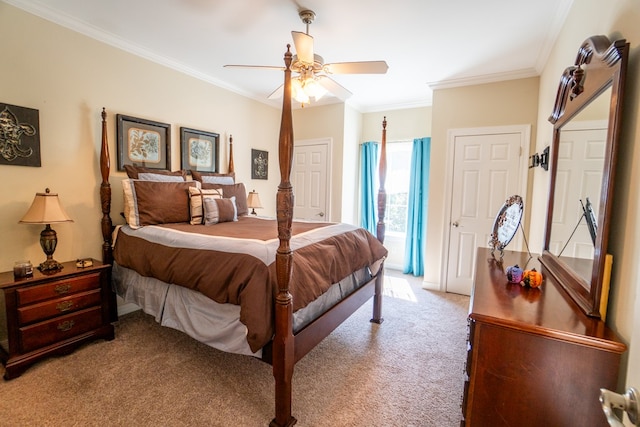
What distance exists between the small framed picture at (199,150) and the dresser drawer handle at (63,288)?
5.44ft

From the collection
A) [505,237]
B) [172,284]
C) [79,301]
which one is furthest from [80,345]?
[505,237]

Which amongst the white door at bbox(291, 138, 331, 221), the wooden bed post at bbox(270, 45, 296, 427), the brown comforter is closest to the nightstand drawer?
the brown comforter

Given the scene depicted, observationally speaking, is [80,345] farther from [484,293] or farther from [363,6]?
[363,6]

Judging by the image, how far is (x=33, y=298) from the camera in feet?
6.68

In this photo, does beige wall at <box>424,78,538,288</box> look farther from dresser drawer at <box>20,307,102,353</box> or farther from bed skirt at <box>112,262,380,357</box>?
dresser drawer at <box>20,307,102,353</box>

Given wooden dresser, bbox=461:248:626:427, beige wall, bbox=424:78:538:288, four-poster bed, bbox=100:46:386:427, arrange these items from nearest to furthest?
wooden dresser, bbox=461:248:626:427 → four-poster bed, bbox=100:46:386:427 → beige wall, bbox=424:78:538:288

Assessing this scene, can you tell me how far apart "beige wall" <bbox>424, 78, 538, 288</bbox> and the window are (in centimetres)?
87

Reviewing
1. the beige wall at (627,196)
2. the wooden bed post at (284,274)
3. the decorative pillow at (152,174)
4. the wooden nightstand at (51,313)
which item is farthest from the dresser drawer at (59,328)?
the beige wall at (627,196)

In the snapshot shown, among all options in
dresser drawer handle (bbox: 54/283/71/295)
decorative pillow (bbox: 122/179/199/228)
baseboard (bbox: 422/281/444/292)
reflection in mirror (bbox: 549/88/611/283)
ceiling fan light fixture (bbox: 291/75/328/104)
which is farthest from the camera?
baseboard (bbox: 422/281/444/292)

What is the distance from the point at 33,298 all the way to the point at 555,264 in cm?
330

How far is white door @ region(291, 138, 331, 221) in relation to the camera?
457cm

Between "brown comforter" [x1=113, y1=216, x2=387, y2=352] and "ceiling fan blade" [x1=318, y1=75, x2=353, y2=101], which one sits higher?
"ceiling fan blade" [x1=318, y1=75, x2=353, y2=101]

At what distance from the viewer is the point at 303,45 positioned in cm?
199

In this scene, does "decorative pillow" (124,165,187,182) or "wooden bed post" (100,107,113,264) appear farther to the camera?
"decorative pillow" (124,165,187,182)
